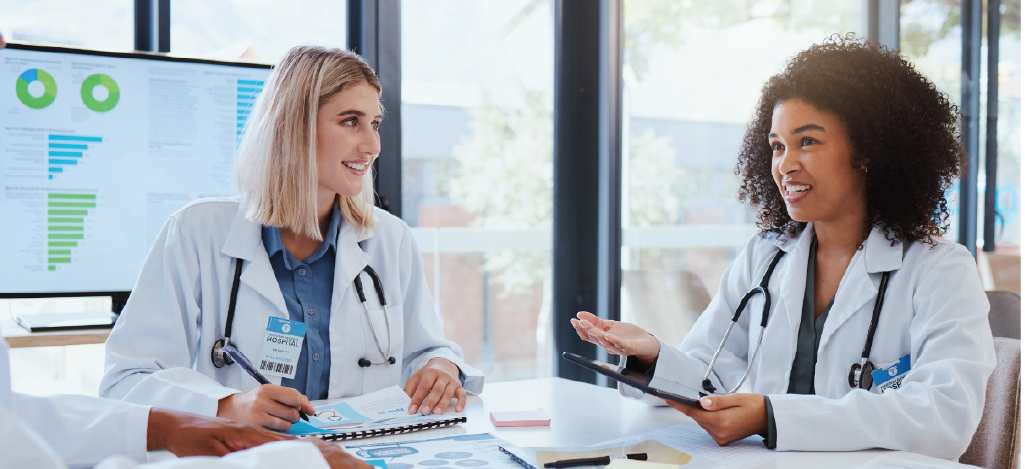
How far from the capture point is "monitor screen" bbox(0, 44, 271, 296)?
2.34m

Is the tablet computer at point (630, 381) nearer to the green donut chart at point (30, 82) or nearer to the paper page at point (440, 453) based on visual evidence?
the paper page at point (440, 453)

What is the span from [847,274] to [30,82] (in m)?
2.20

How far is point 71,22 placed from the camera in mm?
2590

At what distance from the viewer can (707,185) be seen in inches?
163

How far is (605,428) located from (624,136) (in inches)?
92.9

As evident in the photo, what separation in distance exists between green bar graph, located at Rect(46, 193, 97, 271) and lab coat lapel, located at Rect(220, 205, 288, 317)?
795mm

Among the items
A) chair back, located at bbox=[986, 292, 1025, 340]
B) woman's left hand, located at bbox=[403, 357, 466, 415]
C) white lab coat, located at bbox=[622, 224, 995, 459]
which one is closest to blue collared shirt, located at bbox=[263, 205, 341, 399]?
woman's left hand, located at bbox=[403, 357, 466, 415]

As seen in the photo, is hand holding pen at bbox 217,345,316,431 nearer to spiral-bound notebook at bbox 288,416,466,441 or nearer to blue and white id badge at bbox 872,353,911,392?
spiral-bound notebook at bbox 288,416,466,441

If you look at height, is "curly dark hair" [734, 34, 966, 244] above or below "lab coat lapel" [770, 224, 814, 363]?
above

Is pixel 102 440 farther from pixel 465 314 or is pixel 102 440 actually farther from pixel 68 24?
pixel 465 314

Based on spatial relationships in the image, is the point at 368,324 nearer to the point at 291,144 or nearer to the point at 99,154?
the point at 291,144

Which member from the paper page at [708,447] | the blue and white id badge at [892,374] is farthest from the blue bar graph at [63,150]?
the blue and white id badge at [892,374]

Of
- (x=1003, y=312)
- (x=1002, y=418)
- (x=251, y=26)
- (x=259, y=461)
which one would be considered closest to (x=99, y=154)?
(x=251, y=26)

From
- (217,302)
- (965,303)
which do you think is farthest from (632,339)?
(217,302)
